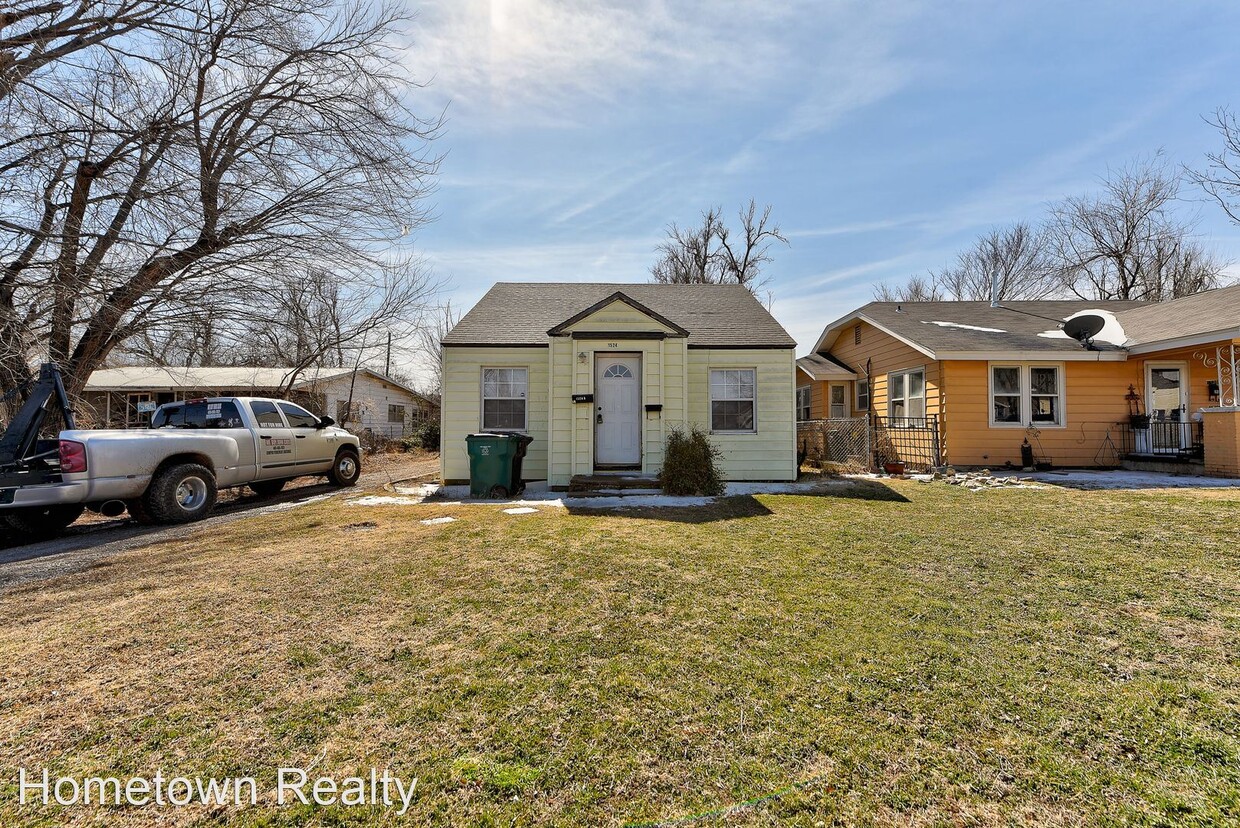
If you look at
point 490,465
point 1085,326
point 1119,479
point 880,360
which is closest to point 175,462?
point 490,465

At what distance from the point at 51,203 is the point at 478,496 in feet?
21.6

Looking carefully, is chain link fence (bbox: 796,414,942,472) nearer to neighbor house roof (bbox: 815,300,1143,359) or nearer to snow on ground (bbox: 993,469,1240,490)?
snow on ground (bbox: 993,469,1240,490)

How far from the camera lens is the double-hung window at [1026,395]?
1171 cm

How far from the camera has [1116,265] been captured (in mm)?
27359

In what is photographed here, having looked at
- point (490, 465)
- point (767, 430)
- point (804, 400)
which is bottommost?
point (490, 465)

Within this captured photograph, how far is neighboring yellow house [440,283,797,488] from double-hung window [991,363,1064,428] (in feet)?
17.6

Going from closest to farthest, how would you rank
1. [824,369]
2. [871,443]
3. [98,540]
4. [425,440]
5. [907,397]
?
[98,540] < [871,443] < [907,397] < [824,369] < [425,440]

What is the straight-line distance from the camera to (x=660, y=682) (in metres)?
2.62

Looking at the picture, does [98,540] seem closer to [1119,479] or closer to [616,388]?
[616,388]

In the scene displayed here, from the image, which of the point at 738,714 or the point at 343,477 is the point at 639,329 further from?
the point at 738,714

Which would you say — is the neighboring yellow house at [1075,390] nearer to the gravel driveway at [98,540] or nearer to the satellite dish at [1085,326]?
the satellite dish at [1085,326]

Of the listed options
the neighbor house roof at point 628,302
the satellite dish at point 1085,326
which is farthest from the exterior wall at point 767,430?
the satellite dish at point 1085,326

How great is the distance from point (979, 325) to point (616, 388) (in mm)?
10073

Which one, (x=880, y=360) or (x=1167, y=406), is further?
(x=880, y=360)
